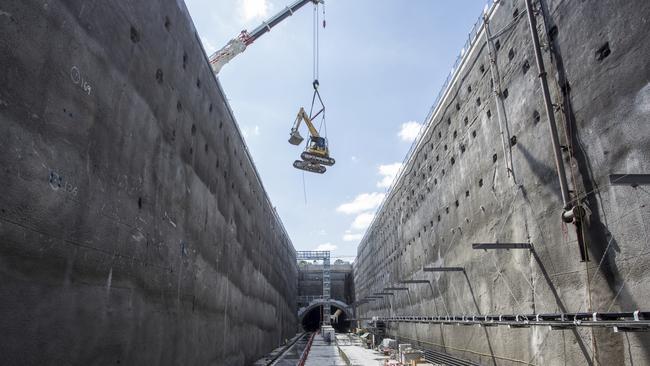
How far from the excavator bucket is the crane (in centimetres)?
921

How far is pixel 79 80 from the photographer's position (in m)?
7.27

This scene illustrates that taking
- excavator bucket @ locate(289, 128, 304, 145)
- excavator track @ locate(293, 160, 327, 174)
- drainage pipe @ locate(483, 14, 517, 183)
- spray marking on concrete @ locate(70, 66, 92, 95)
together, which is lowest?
spray marking on concrete @ locate(70, 66, 92, 95)

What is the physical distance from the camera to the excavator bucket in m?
31.4

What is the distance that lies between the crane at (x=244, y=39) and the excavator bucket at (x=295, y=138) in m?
9.21

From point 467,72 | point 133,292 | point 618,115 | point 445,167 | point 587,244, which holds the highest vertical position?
point 467,72

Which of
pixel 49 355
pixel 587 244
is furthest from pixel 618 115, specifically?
pixel 49 355

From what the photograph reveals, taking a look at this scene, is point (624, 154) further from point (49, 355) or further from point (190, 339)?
point (190, 339)

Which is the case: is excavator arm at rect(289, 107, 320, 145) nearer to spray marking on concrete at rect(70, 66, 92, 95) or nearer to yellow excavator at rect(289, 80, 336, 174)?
yellow excavator at rect(289, 80, 336, 174)

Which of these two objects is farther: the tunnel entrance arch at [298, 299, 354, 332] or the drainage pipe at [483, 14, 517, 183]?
the tunnel entrance arch at [298, 299, 354, 332]

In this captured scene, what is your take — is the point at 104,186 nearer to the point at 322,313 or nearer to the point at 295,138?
the point at 295,138

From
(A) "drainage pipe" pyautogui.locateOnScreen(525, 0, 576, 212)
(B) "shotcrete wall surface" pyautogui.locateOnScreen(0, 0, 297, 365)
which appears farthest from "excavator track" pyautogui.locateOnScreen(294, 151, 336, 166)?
(A) "drainage pipe" pyautogui.locateOnScreen(525, 0, 576, 212)

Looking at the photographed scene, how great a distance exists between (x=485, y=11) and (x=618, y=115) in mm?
9129

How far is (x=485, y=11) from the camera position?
1672 centimetres

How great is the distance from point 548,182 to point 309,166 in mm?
20630
